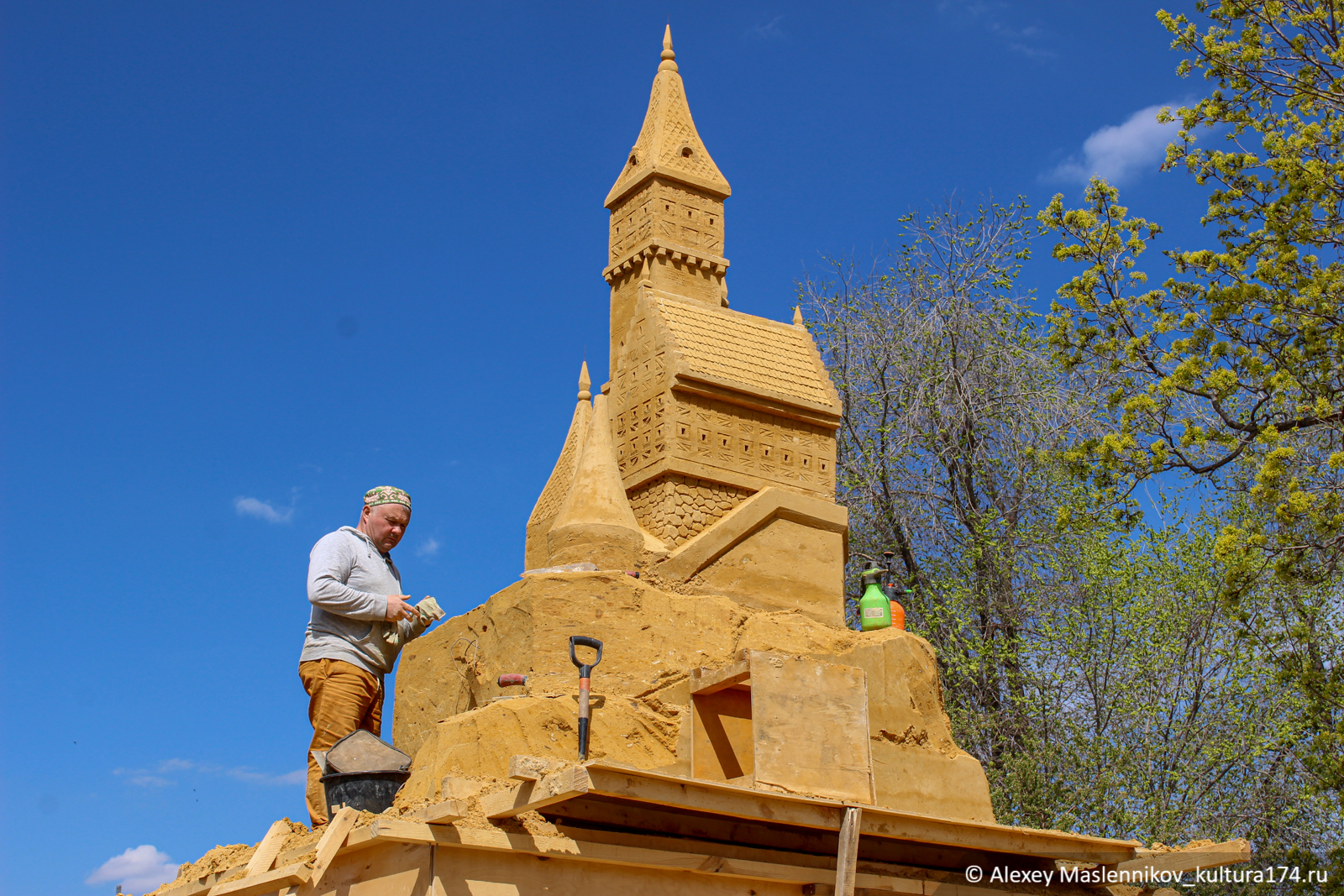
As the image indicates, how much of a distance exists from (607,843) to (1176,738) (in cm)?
1225

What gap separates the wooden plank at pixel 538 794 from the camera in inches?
235

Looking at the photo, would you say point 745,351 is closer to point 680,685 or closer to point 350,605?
point 680,685

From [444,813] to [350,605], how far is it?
171 centimetres

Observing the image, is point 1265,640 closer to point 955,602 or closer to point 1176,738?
point 1176,738

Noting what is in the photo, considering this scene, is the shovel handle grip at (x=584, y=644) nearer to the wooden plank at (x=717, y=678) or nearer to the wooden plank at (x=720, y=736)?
the wooden plank at (x=717, y=678)

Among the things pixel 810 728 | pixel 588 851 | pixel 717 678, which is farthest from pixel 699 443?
pixel 588 851

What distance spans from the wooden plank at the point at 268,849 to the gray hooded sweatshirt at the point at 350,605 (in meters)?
0.93

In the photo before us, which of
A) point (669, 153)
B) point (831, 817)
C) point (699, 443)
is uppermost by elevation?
point (669, 153)

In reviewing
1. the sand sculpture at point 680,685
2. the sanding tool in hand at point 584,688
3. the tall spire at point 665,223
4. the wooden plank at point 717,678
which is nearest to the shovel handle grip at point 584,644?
the sanding tool in hand at point 584,688

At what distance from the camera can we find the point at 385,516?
783 cm

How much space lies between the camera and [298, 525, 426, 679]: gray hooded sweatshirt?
7363mm

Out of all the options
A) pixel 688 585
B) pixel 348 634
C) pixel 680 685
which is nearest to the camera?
pixel 348 634

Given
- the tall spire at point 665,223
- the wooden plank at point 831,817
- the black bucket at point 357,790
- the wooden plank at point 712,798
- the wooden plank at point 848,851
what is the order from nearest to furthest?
the wooden plank at point 712,798 → the wooden plank at point 831,817 → the black bucket at point 357,790 → the wooden plank at point 848,851 → the tall spire at point 665,223

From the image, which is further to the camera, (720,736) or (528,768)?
(720,736)
